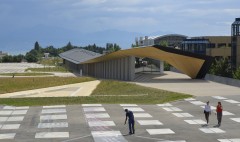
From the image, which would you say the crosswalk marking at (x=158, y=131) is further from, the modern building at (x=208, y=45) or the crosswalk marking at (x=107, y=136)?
the modern building at (x=208, y=45)

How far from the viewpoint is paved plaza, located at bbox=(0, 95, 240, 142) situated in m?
20.8

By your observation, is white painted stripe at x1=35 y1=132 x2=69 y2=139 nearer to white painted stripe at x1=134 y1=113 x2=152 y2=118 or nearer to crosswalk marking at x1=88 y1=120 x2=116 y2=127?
crosswalk marking at x1=88 y1=120 x2=116 y2=127

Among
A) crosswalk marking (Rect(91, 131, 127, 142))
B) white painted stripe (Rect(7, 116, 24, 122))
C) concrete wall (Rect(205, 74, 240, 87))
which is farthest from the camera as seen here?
concrete wall (Rect(205, 74, 240, 87))

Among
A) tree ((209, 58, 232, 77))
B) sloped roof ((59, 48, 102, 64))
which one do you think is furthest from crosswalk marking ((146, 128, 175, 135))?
sloped roof ((59, 48, 102, 64))

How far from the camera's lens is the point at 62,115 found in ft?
89.9

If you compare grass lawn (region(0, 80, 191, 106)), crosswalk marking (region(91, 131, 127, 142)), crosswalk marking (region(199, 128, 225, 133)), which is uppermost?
grass lawn (region(0, 80, 191, 106))

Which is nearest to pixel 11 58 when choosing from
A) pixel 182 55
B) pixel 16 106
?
pixel 182 55

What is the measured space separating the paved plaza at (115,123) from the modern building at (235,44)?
39757 mm

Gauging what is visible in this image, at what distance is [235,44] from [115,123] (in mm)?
51046

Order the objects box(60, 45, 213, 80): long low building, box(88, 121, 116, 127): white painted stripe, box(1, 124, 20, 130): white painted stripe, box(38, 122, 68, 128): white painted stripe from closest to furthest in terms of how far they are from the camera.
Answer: box(1, 124, 20, 130): white painted stripe
box(38, 122, 68, 128): white painted stripe
box(88, 121, 116, 127): white painted stripe
box(60, 45, 213, 80): long low building

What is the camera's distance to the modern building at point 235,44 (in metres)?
70.9

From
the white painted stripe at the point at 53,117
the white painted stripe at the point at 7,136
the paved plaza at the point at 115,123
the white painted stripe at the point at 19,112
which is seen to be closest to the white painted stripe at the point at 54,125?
the paved plaza at the point at 115,123

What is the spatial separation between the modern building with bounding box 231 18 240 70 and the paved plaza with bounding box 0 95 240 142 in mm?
39757

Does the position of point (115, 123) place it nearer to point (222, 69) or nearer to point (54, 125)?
point (54, 125)
